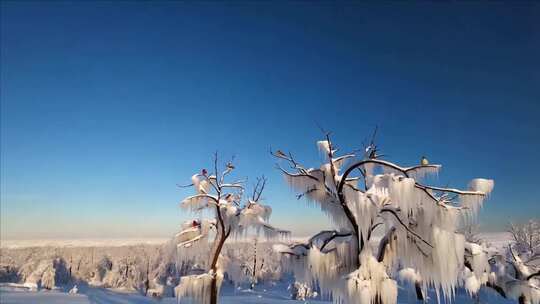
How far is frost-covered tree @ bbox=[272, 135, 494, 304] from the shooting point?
6828 millimetres

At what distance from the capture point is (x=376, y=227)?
762 centimetres

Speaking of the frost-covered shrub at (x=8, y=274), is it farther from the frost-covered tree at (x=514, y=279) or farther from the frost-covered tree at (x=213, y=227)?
the frost-covered tree at (x=514, y=279)

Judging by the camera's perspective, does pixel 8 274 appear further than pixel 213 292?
Yes

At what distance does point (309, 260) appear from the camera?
7.79 metres

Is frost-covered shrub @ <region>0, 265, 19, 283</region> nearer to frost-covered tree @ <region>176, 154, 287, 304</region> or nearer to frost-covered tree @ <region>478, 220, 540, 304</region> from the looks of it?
frost-covered tree @ <region>176, 154, 287, 304</region>

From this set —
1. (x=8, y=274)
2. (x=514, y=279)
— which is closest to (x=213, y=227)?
(x=514, y=279)

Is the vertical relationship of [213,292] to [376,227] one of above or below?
below

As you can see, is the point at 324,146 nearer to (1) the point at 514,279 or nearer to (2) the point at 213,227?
(2) the point at 213,227

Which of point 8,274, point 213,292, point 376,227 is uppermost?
point 376,227

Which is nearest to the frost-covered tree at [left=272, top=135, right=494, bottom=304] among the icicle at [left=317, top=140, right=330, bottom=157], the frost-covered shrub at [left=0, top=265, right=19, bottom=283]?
the icicle at [left=317, top=140, right=330, bottom=157]

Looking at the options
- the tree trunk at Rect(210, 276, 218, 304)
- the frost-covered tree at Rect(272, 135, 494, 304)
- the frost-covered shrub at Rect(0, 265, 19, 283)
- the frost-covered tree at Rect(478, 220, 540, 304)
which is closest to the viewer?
the frost-covered tree at Rect(272, 135, 494, 304)

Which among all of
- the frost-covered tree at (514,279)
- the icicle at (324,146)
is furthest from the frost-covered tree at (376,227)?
the frost-covered tree at (514,279)

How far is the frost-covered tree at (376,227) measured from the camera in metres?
6.83

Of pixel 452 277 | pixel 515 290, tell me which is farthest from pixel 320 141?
pixel 515 290
